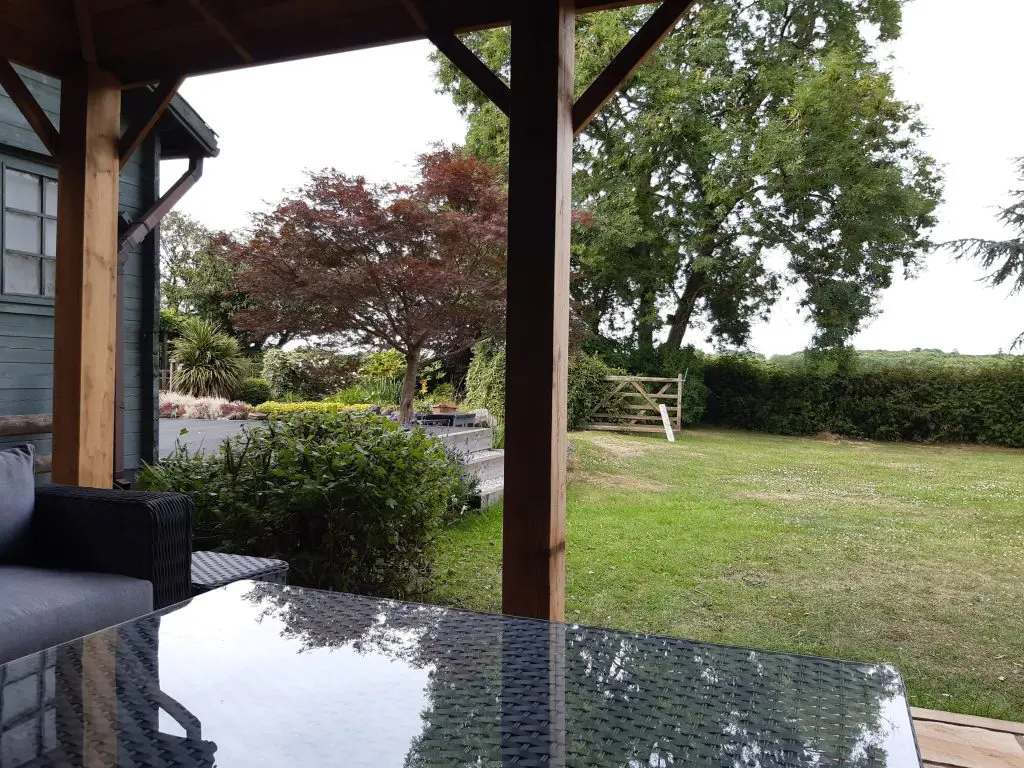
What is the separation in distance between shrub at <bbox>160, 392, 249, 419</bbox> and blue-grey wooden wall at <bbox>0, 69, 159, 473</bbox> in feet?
16.8

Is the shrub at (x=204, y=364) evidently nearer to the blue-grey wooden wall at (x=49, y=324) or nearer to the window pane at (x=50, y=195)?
the blue-grey wooden wall at (x=49, y=324)

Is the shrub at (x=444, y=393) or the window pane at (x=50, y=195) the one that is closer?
the window pane at (x=50, y=195)

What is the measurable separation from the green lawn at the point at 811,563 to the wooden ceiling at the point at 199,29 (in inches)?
96.8

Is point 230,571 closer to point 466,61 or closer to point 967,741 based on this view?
point 466,61

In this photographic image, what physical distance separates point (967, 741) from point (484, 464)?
406 centimetres

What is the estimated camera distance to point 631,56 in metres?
2.15

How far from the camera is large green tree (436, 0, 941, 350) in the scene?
10.2 m

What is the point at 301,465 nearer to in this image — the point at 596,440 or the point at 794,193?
the point at 596,440

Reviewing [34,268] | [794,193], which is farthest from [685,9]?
[794,193]

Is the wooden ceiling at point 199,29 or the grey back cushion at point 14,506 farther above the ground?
the wooden ceiling at point 199,29

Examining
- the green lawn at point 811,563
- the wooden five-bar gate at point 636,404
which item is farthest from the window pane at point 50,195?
the wooden five-bar gate at point 636,404

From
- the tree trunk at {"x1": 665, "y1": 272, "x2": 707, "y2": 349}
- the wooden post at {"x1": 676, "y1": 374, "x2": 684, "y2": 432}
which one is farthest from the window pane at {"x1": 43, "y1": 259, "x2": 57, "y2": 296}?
the tree trunk at {"x1": 665, "y1": 272, "x2": 707, "y2": 349}

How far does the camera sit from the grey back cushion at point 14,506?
2.06 m

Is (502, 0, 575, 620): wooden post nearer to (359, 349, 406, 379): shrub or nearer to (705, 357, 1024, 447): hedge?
(359, 349, 406, 379): shrub
